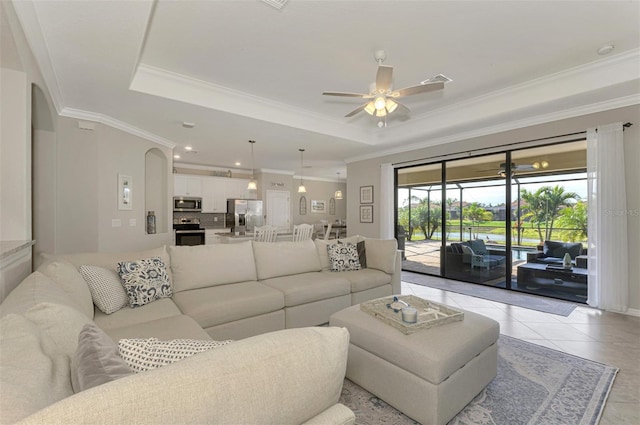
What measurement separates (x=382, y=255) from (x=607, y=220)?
2843 mm

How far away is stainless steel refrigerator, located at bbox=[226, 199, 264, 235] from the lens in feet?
25.4

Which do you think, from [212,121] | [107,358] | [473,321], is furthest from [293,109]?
[107,358]

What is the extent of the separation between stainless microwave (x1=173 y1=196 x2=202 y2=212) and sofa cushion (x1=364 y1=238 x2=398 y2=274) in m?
5.35

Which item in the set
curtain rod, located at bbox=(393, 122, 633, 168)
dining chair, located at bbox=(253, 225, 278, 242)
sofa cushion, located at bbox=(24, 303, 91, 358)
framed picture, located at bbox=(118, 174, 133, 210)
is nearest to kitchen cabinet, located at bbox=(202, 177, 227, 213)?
framed picture, located at bbox=(118, 174, 133, 210)

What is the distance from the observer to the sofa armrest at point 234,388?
1.73ft

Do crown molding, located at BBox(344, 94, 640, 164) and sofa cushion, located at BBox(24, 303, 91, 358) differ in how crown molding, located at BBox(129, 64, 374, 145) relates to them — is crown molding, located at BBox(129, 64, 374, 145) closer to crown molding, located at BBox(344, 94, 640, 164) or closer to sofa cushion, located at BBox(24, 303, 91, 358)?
crown molding, located at BBox(344, 94, 640, 164)

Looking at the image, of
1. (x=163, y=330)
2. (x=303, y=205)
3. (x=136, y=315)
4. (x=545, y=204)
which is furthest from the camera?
(x=303, y=205)

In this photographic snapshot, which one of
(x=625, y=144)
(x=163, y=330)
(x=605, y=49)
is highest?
(x=605, y=49)

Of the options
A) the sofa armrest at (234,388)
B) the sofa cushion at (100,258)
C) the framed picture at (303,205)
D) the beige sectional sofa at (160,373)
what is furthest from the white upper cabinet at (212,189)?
the sofa armrest at (234,388)

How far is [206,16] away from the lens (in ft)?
7.88

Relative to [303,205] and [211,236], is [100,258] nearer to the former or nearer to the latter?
[211,236]

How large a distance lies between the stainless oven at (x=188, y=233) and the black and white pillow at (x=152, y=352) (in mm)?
6310

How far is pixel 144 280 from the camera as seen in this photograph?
92.9 inches

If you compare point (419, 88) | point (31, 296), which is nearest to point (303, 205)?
point (419, 88)
